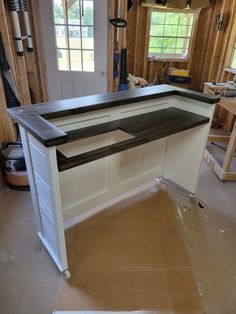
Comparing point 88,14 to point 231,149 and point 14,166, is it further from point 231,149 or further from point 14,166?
point 231,149

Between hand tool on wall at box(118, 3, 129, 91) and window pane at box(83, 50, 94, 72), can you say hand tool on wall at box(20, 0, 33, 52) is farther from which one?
hand tool on wall at box(118, 3, 129, 91)

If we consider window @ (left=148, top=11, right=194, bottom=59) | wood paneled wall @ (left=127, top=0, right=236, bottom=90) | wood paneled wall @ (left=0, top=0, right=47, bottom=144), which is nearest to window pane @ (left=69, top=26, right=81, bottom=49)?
wood paneled wall @ (left=0, top=0, right=47, bottom=144)

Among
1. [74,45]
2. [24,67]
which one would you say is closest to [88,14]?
[74,45]

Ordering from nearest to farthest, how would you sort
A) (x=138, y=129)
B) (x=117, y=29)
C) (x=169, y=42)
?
(x=138, y=129)
(x=117, y=29)
(x=169, y=42)

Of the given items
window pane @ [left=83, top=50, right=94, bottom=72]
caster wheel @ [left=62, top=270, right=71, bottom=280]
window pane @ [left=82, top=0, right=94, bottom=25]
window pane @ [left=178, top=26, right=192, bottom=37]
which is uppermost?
window pane @ [left=82, top=0, right=94, bottom=25]

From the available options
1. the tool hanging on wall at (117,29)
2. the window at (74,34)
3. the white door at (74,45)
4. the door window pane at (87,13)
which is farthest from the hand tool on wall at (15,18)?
the tool hanging on wall at (117,29)

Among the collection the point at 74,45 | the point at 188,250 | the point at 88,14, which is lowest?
the point at 188,250

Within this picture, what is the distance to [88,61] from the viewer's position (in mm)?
3406

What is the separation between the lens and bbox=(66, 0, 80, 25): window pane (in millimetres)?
3076

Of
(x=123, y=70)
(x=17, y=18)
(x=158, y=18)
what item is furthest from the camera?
(x=158, y=18)

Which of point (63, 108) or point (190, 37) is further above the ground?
point (190, 37)

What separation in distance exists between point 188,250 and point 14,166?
5.81 feet

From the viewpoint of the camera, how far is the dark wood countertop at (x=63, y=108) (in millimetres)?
1161

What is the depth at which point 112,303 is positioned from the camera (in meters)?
1.47
